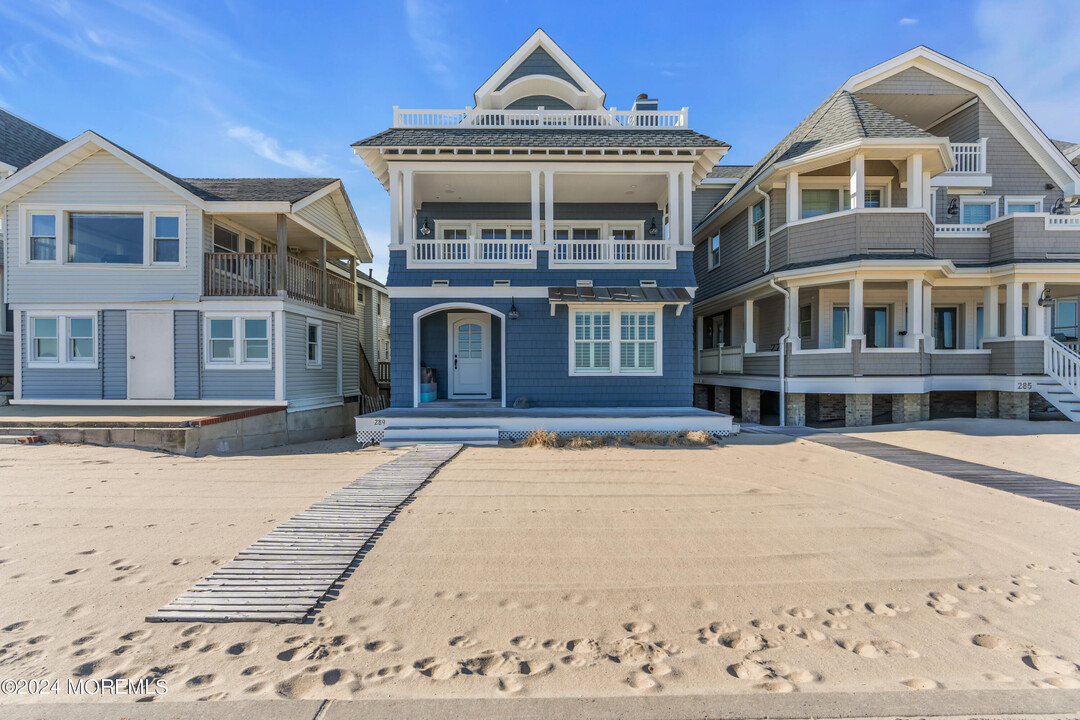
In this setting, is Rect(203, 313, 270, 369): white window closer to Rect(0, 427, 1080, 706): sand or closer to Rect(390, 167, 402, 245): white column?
Rect(390, 167, 402, 245): white column

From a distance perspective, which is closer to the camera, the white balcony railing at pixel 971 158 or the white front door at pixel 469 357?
the white front door at pixel 469 357

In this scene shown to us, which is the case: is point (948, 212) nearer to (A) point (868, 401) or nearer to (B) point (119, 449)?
(A) point (868, 401)

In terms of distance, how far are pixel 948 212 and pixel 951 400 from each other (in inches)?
231

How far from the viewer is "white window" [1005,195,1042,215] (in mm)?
14961

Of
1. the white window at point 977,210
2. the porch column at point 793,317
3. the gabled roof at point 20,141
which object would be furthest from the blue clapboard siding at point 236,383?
the white window at point 977,210

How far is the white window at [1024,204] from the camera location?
589 inches

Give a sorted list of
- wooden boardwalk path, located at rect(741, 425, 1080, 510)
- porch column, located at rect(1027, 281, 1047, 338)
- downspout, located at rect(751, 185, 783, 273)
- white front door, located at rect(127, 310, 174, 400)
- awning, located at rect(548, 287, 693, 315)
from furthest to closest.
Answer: downspout, located at rect(751, 185, 783, 273)
porch column, located at rect(1027, 281, 1047, 338)
white front door, located at rect(127, 310, 174, 400)
awning, located at rect(548, 287, 693, 315)
wooden boardwalk path, located at rect(741, 425, 1080, 510)

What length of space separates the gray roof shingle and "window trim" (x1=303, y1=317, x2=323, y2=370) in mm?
5254

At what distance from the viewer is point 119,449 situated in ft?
29.8

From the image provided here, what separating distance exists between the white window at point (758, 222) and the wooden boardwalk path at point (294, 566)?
12768 millimetres

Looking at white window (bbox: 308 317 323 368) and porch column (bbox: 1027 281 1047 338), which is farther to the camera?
white window (bbox: 308 317 323 368)

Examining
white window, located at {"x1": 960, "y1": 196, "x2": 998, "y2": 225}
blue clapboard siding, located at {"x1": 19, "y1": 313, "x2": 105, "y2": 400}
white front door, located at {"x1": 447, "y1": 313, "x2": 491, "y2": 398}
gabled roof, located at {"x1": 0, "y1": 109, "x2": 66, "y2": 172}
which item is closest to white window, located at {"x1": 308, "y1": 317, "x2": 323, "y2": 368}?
white front door, located at {"x1": 447, "y1": 313, "x2": 491, "y2": 398}

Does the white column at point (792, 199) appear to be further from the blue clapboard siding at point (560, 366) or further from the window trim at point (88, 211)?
the window trim at point (88, 211)

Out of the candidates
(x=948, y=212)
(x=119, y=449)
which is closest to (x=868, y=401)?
(x=948, y=212)
